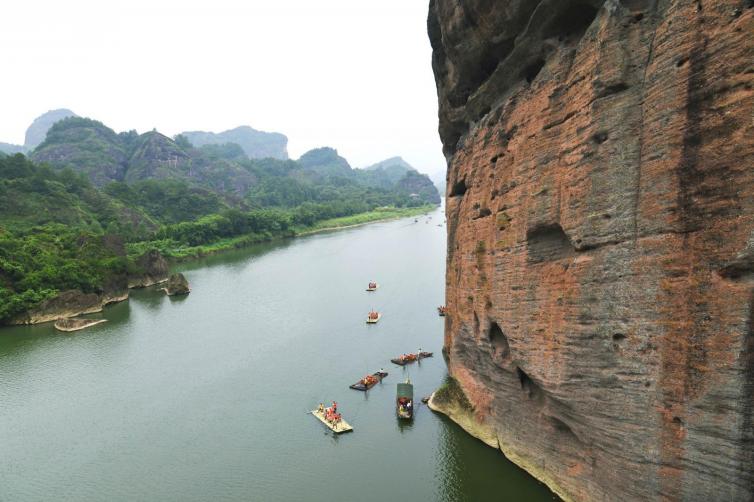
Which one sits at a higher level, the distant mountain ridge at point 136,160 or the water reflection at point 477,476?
the distant mountain ridge at point 136,160

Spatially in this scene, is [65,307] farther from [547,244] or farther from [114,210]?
[114,210]

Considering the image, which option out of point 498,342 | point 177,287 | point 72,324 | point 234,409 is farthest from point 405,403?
point 177,287

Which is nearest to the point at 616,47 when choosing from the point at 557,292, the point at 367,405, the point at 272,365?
the point at 557,292

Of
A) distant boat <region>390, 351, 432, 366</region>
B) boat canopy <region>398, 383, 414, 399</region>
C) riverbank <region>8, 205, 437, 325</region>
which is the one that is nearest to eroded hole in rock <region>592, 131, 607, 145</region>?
boat canopy <region>398, 383, 414, 399</region>

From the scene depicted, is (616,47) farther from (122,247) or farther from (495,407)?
Result: (122,247)

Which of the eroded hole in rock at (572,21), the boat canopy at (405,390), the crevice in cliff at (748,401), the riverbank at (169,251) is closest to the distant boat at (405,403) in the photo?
the boat canopy at (405,390)

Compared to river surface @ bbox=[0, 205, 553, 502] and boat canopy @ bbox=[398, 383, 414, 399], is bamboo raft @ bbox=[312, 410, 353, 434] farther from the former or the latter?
boat canopy @ bbox=[398, 383, 414, 399]

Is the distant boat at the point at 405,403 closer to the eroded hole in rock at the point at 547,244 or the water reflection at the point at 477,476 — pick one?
the water reflection at the point at 477,476
